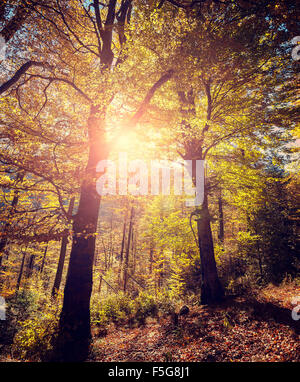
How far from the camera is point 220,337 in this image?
4.89 metres

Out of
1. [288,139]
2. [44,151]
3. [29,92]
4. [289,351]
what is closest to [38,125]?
[44,151]

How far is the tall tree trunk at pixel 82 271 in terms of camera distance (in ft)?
17.0

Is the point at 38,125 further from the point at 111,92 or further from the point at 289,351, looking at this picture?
the point at 289,351

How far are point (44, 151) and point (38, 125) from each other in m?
0.86

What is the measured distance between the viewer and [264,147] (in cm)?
800

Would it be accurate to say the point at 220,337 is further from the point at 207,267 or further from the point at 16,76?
the point at 16,76

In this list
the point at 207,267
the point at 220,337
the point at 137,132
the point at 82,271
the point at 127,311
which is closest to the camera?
the point at 220,337

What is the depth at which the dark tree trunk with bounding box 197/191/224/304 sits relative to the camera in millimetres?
7859

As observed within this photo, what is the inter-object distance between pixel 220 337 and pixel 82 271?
14.6 feet

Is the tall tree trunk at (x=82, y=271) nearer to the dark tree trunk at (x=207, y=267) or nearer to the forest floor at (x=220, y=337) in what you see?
the forest floor at (x=220, y=337)

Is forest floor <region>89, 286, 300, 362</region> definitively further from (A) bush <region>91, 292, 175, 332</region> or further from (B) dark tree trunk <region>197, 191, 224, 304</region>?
(A) bush <region>91, 292, 175, 332</region>

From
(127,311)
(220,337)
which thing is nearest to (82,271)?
(220,337)

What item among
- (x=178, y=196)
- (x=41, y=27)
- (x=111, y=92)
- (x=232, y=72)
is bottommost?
(x=178, y=196)
